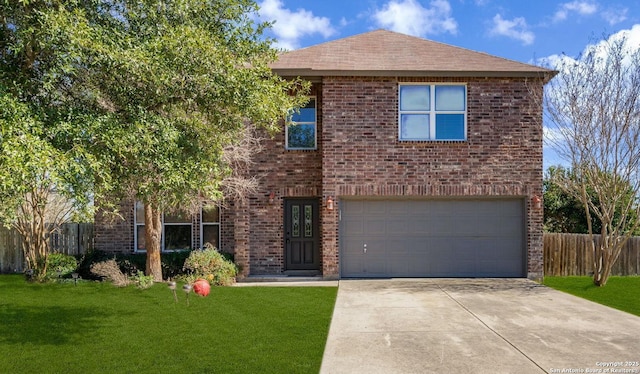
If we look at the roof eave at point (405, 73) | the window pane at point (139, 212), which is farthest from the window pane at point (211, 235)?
the roof eave at point (405, 73)

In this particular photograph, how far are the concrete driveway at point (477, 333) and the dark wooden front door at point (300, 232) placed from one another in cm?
240

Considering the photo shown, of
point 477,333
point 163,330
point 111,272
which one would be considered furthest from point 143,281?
point 477,333

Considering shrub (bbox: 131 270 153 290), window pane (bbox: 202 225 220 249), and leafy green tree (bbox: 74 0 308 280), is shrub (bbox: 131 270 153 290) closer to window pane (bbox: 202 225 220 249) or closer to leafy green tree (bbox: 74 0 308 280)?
window pane (bbox: 202 225 220 249)

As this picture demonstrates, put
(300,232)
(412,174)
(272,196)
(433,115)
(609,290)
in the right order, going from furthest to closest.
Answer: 1. (300,232)
2. (272,196)
3. (433,115)
4. (412,174)
5. (609,290)

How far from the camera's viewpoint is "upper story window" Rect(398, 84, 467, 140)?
12516 millimetres

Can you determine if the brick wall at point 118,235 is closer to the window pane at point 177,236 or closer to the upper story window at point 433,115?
the window pane at point 177,236

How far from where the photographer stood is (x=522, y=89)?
12516 mm

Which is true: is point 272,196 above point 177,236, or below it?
above

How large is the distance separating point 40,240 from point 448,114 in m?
11.6

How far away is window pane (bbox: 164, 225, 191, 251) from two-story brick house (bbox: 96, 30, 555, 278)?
Answer: 70.0 inches

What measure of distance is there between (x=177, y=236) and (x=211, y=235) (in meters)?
0.98

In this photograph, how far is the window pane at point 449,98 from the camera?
1253 centimetres

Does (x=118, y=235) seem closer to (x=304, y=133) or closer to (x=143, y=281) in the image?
(x=143, y=281)

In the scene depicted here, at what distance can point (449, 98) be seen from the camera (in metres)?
12.5
